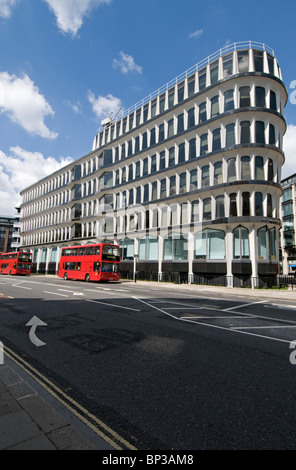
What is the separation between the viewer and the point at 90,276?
24906 mm

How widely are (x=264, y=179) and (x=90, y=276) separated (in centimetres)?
1923

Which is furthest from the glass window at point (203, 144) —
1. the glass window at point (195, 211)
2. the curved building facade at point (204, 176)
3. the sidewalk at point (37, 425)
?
the sidewalk at point (37, 425)

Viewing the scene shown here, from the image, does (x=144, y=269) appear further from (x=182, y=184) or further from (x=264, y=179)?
(x=264, y=179)

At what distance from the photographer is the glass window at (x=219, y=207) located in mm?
24595

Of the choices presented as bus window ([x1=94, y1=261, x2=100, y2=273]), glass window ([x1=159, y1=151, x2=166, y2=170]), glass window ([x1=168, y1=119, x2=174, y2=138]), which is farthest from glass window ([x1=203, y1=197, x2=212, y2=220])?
bus window ([x1=94, y1=261, x2=100, y2=273])

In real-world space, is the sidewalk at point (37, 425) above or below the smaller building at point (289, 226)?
below

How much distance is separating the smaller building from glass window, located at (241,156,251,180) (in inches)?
1455

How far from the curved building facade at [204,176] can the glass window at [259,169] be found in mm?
101

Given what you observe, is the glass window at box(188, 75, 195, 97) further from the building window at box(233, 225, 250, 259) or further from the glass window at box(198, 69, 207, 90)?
the building window at box(233, 225, 250, 259)

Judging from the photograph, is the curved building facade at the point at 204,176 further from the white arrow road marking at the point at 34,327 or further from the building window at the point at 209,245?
the white arrow road marking at the point at 34,327

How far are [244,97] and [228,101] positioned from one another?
59.3 inches

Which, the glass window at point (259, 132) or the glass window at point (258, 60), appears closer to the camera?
the glass window at point (259, 132)

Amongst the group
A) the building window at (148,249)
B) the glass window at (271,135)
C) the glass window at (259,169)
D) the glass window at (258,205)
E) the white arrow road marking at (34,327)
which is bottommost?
the white arrow road marking at (34,327)

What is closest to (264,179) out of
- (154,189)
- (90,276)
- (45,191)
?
(154,189)
